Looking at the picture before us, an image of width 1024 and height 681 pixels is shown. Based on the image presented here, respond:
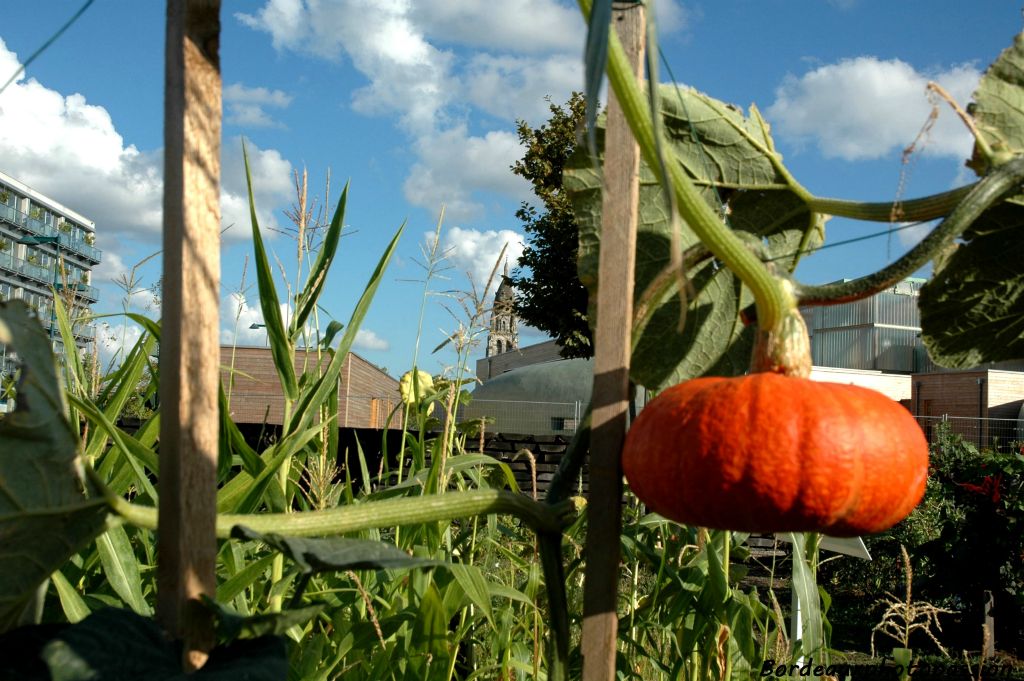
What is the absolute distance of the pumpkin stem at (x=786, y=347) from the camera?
0.88m

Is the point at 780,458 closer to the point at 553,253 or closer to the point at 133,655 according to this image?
the point at 133,655

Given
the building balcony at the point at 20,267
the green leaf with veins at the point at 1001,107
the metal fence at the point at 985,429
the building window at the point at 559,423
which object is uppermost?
the building balcony at the point at 20,267

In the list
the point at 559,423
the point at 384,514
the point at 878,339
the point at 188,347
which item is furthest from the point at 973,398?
the point at 188,347

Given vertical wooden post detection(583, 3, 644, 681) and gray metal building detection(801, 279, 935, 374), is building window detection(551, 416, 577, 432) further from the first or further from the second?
vertical wooden post detection(583, 3, 644, 681)

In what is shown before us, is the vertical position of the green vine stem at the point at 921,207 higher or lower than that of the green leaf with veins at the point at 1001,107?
lower

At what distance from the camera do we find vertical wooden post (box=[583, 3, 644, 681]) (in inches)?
37.0

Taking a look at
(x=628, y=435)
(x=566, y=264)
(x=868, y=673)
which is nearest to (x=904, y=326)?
(x=566, y=264)

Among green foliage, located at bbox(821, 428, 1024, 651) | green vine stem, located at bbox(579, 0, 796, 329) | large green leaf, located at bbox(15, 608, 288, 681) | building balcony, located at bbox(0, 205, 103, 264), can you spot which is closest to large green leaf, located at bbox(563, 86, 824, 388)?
green vine stem, located at bbox(579, 0, 796, 329)

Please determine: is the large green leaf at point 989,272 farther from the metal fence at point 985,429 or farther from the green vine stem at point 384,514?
the metal fence at point 985,429

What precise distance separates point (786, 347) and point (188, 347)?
1.88 ft

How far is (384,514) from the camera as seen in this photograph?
77 centimetres

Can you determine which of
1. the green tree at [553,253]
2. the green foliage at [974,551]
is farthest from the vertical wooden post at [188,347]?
the green tree at [553,253]

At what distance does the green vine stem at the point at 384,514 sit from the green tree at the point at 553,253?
12.6 m

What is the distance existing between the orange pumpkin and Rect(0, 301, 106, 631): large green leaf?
503mm
